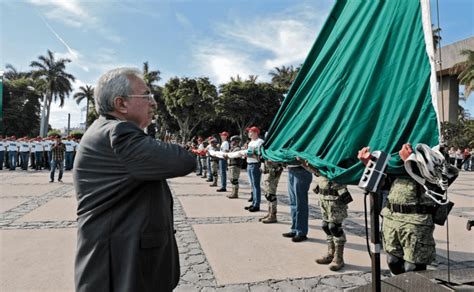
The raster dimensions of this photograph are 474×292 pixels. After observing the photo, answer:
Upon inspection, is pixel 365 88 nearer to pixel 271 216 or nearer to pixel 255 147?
pixel 271 216

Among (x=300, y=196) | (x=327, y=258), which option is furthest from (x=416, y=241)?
(x=300, y=196)

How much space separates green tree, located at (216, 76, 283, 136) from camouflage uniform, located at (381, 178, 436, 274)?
28.3m

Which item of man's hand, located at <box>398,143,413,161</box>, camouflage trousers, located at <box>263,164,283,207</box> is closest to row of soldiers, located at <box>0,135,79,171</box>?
camouflage trousers, located at <box>263,164,283,207</box>

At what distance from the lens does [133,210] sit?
145 cm

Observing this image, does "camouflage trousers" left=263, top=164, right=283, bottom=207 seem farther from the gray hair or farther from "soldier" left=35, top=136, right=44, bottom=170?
"soldier" left=35, top=136, right=44, bottom=170

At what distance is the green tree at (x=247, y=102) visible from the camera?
30553mm

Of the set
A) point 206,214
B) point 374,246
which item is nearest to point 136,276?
point 374,246

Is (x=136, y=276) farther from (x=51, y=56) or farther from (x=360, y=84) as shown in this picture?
(x=51, y=56)

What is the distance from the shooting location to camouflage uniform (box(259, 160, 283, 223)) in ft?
19.5

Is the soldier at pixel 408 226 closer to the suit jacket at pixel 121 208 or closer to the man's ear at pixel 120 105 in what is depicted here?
the suit jacket at pixel 121 208

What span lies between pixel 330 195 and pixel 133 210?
2900mm

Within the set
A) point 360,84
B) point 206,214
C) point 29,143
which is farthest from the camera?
point 29,143

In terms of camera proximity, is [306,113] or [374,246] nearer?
[374,246]

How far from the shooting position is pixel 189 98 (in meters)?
28.8
